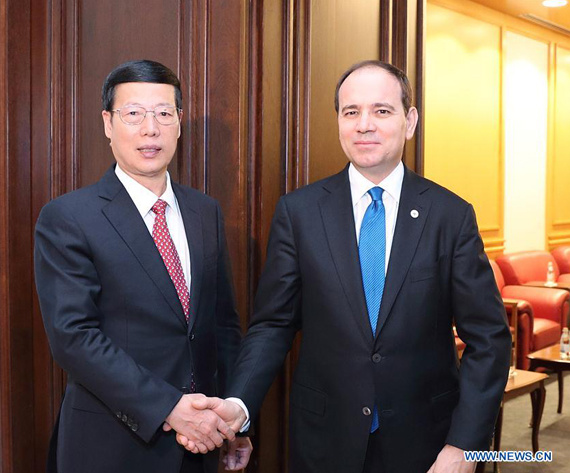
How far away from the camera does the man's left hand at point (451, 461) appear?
6.43 feet

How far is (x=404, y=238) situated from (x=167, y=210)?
69 cm

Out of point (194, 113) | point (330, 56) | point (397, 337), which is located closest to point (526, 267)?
point (330, 56)

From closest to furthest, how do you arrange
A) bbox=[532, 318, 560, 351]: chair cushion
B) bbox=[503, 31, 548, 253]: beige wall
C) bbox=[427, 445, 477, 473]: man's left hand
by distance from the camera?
1. bbox=[427, 445, 477, 473]: man's left hand
2. bbox=[532, 318, 560, 351]: chair cushion
3. bbox=[503, 31, 548, 253]: beige wall

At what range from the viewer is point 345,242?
79.9 inches

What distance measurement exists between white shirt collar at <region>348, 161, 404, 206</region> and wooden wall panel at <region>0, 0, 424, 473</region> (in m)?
0.49

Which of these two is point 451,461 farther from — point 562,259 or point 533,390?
point 562,259

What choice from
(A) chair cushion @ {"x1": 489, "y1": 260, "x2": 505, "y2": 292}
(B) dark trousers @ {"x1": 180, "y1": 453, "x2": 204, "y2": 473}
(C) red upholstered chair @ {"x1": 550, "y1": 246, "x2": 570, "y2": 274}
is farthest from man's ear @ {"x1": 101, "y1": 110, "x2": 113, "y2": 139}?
(C) red upholstered chair @ {"x1": 550, "y1": 246, "x2": 570, "y2": 274}

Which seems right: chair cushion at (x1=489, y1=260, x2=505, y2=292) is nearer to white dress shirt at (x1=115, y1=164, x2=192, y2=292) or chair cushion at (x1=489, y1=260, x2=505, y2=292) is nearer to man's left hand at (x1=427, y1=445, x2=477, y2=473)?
man's left hand at (x1=427, y1=445, x2=477, y2=473)

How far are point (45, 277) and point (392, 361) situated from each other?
0.96 m

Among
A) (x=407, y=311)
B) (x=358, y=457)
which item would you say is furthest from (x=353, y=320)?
(x=358, y=457)

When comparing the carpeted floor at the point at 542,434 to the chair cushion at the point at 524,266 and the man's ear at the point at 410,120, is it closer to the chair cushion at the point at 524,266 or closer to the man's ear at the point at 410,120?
the chair cushion at the point at 524,266

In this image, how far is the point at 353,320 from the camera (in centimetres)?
198

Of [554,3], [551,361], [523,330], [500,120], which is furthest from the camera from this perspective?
[500,120]

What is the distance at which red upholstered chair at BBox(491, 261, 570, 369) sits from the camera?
6711 millimetres
